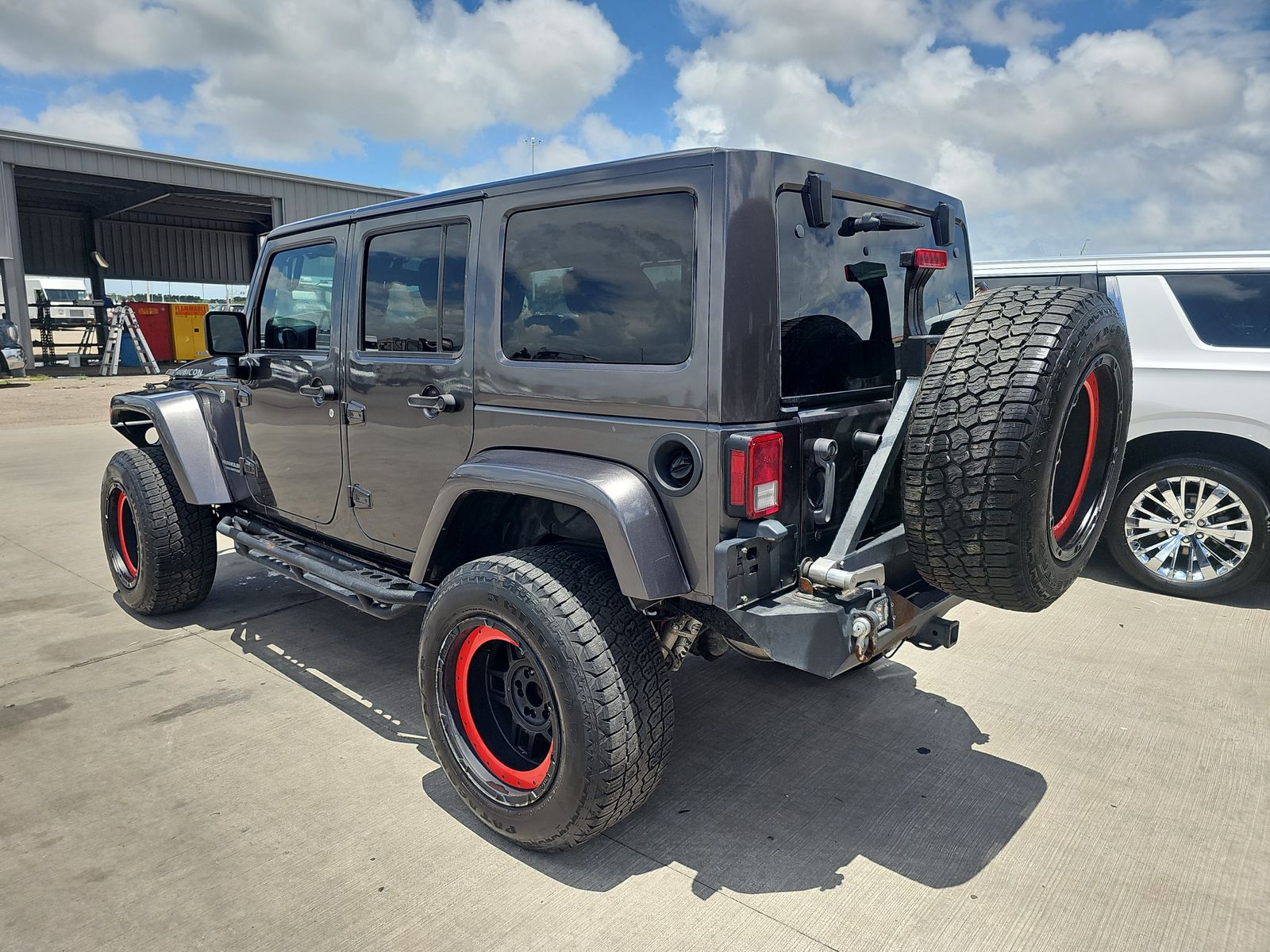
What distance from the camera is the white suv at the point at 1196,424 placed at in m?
4.79

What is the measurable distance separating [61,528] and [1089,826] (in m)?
7.16

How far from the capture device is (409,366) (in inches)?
124

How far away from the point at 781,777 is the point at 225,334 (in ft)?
10.7

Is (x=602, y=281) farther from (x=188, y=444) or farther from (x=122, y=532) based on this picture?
(x=122, y=532)

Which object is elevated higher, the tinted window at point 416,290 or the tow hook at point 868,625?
the tinted window at point 416,290

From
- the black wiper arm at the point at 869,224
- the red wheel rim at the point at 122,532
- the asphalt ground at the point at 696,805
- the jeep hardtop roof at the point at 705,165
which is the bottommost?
the asphalt ground at the point at 696,805

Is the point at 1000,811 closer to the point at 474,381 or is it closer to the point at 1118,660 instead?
the point at 1118,660

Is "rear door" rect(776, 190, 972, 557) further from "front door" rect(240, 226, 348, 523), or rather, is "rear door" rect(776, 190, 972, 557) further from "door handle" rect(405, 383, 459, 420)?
"front door" rect(240, 226, 348, 523)

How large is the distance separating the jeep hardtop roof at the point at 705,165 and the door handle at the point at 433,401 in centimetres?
69

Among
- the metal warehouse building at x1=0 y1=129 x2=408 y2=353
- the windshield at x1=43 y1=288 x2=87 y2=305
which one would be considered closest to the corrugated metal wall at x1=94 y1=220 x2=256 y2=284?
the metal warehouse building at x1=0 y1=129 x2=408 y2=353

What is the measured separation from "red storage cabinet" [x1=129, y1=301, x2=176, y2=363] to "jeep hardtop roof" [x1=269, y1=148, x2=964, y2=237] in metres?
25.1

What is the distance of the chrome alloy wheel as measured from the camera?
4.86 metres

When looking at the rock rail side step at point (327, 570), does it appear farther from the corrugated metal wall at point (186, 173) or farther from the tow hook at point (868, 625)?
the corrugated metal wall at point (186, 173)

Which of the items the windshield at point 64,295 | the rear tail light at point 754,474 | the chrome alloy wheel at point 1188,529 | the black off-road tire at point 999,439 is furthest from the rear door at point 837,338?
the windshield at point 64,295
